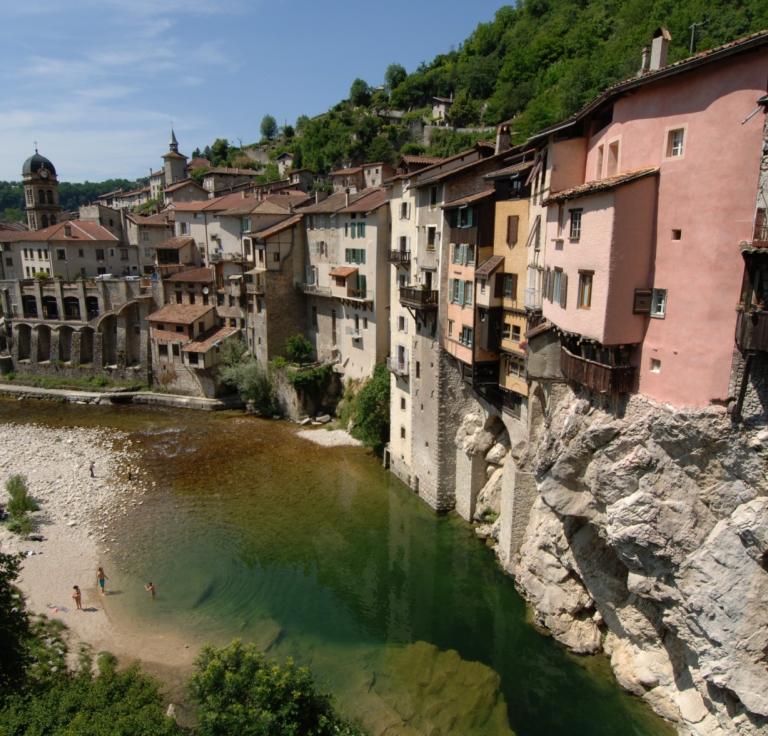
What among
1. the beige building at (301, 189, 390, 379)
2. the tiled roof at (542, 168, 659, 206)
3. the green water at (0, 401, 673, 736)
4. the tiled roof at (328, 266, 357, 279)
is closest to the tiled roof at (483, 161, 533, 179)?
the tiled roof at (542, 168, 659, 206)

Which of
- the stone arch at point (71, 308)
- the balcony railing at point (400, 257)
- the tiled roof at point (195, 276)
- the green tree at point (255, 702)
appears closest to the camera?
the green tree at point (255, 702)

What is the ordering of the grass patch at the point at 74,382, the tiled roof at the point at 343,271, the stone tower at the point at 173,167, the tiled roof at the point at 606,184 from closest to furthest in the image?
the tiled roof at the point at 606,184, the tiled roof at the point at 343,271, the grass patch at the point at 74,382, the stone tower at the point at 173,167

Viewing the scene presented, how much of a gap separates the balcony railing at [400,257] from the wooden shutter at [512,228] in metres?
9.06

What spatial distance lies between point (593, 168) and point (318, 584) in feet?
68.0

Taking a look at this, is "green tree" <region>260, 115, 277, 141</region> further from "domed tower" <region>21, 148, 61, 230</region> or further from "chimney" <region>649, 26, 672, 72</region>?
"chimney" <region>649, 26, 672, 72</region>

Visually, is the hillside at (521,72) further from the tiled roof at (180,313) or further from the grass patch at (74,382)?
the grass patch at (74,382)

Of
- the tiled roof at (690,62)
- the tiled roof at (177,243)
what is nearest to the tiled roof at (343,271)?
the tiled roof at (177,243)

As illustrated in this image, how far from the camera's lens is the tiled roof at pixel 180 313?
53.1 metres

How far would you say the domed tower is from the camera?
7881 cm

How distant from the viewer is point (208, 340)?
5203cm

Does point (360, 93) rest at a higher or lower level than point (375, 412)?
higher

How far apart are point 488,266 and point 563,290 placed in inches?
260

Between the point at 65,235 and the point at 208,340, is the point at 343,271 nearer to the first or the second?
the point at 208,340

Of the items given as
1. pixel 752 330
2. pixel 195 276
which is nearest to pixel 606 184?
pixel 752 330
